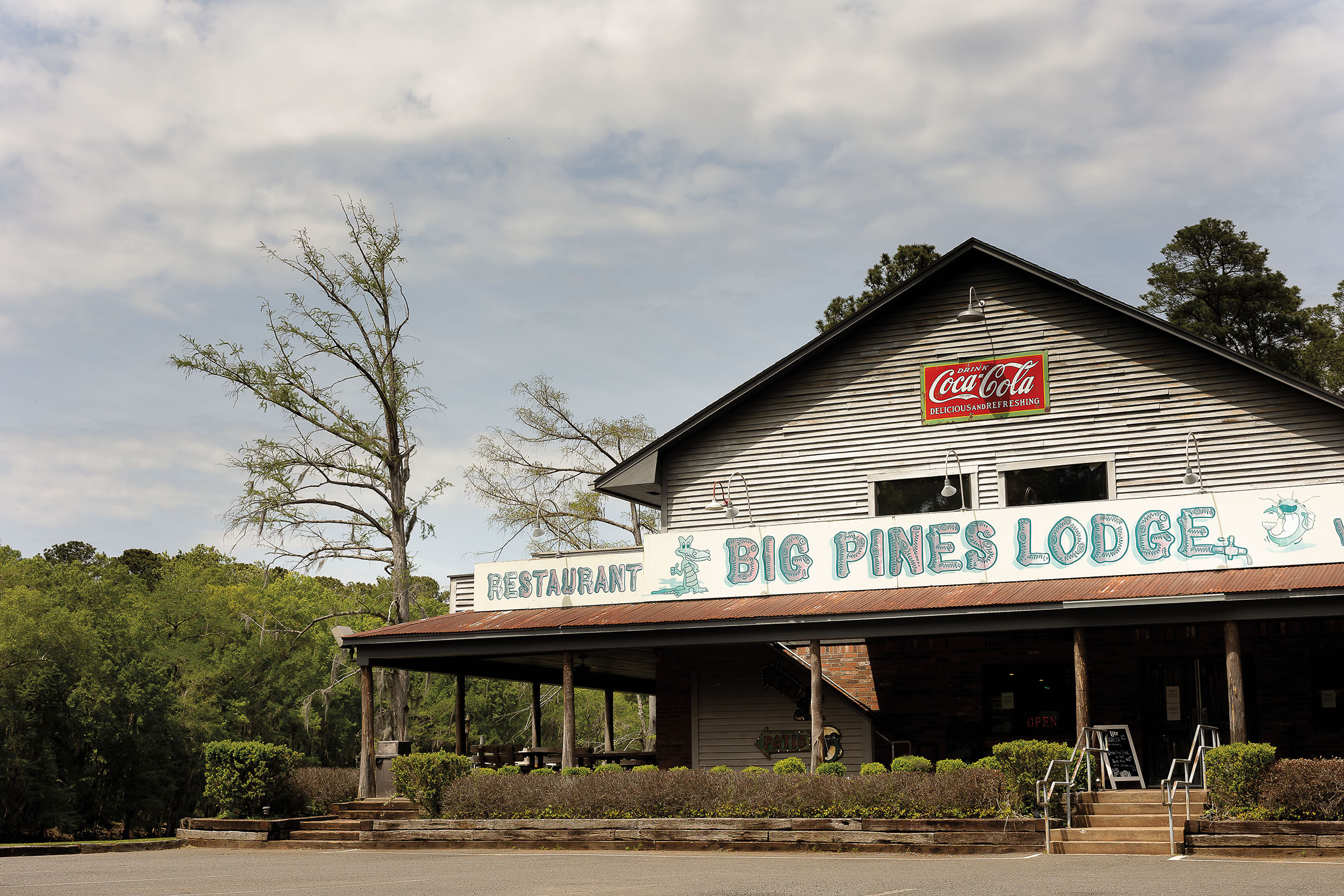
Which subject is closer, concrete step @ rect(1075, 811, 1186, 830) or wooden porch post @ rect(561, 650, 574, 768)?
concrete step @ rect(1075, 811, 1186, 830)

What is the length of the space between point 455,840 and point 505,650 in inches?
126

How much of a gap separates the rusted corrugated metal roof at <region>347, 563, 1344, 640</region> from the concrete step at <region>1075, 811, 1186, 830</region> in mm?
2681

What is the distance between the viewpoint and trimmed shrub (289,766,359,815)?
20.8m

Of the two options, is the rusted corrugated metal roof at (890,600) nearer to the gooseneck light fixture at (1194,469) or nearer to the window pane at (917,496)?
the window pane at (917,496)

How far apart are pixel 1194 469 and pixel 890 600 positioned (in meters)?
5.71

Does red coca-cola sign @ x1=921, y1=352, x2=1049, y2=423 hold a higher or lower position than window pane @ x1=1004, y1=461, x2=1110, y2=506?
higher

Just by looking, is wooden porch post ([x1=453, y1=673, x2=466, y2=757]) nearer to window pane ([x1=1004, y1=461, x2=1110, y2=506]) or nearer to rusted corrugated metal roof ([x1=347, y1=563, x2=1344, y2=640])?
rusted corrugated metal roof ([x1=347, y1=563, x2=1344, y2=640])

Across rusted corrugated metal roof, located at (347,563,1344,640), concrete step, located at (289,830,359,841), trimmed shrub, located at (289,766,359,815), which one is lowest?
concrete step, located at (289,830,359,841)

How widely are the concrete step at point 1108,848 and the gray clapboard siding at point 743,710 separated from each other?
22.6 feet

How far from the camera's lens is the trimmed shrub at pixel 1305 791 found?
515 inches

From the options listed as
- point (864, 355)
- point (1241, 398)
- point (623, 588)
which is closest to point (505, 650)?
point (623, 588)

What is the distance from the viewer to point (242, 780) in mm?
20031

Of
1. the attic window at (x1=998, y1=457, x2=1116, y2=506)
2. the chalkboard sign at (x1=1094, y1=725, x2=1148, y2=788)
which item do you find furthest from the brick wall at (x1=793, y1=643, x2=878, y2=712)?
the chalkboard sign at (x1=1094, y1=725, x2=1148, y2=788)

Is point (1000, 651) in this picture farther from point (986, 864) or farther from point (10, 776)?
point (10, 776)
